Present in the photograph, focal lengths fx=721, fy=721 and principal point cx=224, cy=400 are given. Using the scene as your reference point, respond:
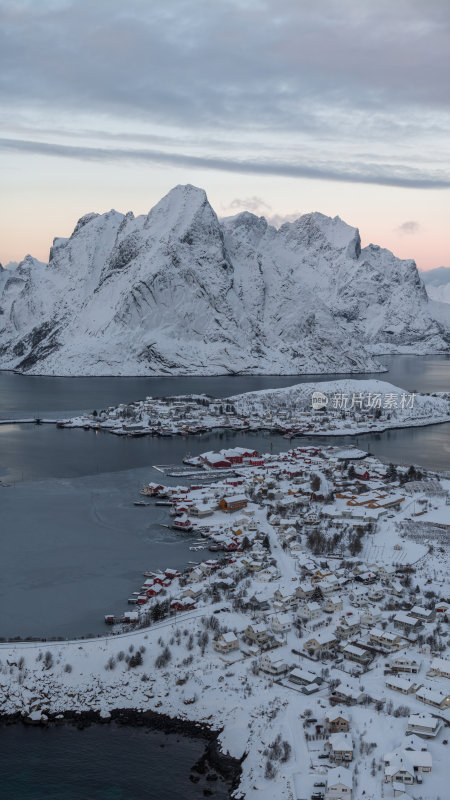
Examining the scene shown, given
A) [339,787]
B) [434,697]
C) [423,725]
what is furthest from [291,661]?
[339,787]

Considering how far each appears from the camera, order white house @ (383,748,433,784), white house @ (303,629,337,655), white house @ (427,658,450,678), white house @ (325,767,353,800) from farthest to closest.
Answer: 1. white house @ (303,629,337,655)
2. white house @ (427,658,450,678)
3. white house @ (383,748,433,784)
4. white house @ (325,767,353,800)

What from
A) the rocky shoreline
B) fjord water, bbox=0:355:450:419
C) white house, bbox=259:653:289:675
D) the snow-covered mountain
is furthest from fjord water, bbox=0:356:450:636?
the snow-covered mountain

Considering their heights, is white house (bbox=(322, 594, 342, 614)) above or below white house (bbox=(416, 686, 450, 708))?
above

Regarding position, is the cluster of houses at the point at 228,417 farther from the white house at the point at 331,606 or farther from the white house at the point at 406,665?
the white house at the point at 406,665

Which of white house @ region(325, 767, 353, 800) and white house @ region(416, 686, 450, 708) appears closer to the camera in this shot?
white house @ region(325, 767, 353, 800)

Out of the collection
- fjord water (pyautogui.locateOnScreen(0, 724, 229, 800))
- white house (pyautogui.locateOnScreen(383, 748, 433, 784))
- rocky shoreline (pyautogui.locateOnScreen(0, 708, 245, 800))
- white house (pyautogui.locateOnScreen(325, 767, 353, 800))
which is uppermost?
white house (pyautogui.locateOnScreen(383, 748, 433, 784))

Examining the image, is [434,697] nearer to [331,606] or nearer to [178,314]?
[331,606]

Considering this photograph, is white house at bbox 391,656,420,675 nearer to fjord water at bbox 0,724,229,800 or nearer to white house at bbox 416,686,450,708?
white house at bbox 416,686,450,708
